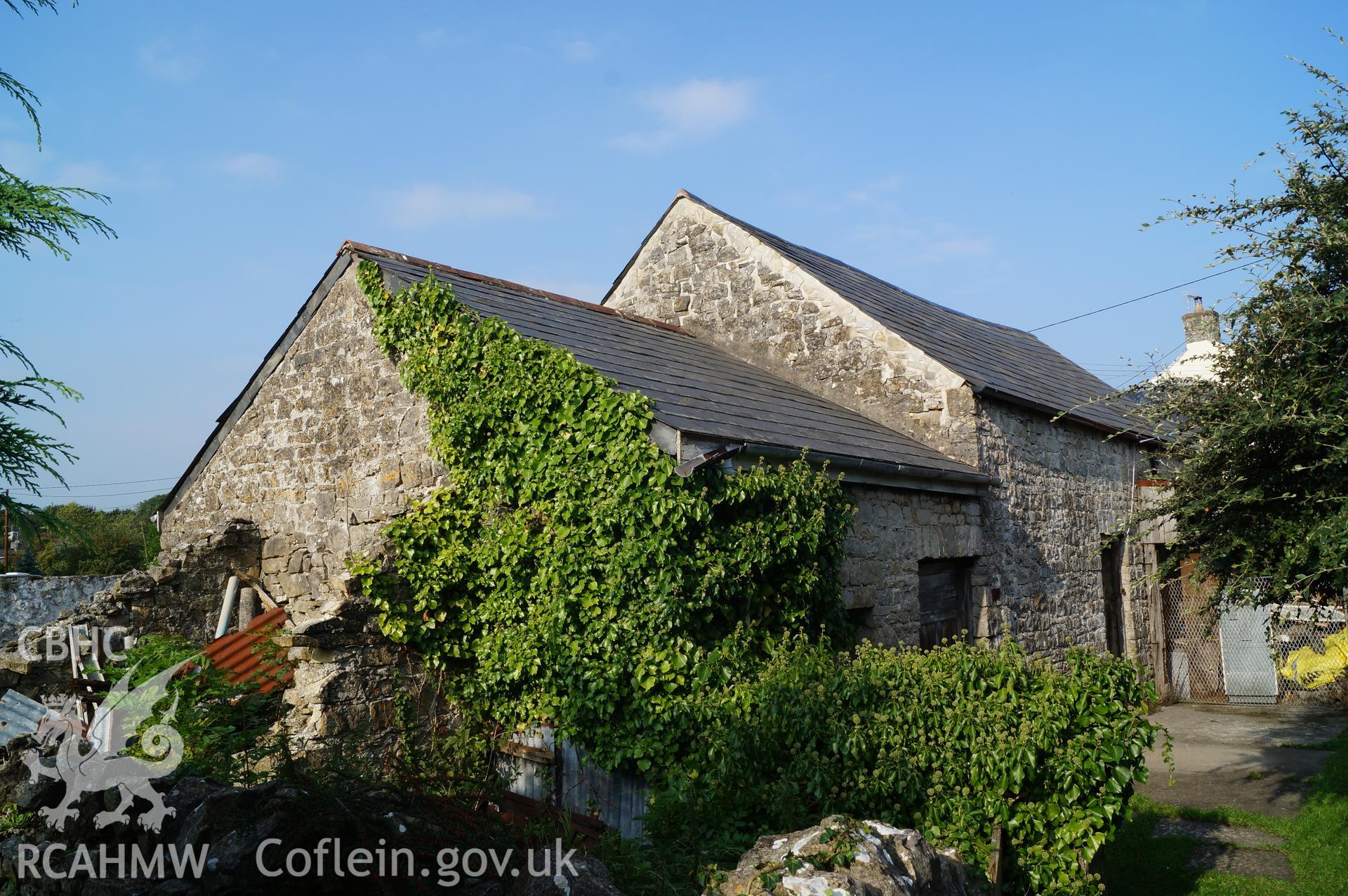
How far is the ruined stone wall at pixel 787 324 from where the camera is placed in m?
10.1

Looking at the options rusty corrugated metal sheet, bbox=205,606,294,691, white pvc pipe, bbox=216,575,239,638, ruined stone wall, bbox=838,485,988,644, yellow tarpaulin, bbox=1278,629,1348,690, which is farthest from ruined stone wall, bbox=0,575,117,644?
yellow tarpaulin, bbox=1278,629,1348,690

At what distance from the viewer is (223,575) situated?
30.5 feet

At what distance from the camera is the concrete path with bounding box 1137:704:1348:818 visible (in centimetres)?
823

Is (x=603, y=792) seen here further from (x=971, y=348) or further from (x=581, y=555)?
(x=971, y=348)

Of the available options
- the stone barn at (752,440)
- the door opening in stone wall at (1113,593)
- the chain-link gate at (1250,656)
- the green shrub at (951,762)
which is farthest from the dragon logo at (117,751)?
the chain-link gate at (1250,656)

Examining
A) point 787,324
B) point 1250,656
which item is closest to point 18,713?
point 787,324

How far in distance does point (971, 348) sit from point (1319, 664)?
629 cm

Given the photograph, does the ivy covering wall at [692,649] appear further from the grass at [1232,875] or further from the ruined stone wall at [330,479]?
the grass at [1232,875]

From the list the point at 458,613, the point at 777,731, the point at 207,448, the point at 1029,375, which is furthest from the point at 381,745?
the point at 1029,375

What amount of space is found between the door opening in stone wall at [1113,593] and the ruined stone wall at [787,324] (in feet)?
15.0

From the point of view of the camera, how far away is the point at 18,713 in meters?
6.74

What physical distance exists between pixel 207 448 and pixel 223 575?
235 centimetres

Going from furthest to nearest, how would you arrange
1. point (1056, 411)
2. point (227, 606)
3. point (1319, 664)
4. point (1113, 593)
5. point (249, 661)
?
point (1113, 593), point (1319, 664), point (1056, 411), point (227, 606), point (249, 661)

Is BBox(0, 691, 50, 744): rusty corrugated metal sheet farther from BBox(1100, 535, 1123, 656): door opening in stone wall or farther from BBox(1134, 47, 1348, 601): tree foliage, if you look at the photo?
BBox(1100, 535, 1123, 656): door opening in stone wall
